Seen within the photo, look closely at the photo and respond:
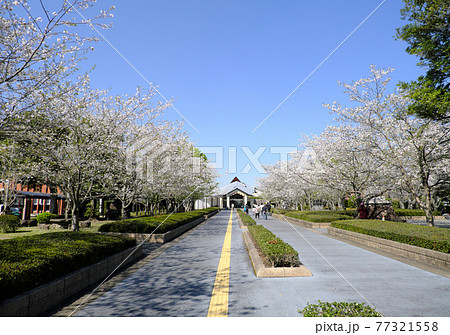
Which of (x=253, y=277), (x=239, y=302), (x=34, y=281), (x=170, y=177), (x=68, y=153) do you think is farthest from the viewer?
(x=170, y=177)

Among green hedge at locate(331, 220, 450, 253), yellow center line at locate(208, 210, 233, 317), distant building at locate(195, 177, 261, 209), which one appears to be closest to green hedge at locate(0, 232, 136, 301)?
yellow center line at locate(208, 210, 233, 317)

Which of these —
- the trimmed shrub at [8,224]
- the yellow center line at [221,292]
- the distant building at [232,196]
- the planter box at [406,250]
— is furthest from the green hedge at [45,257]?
the distant building at [232,196]

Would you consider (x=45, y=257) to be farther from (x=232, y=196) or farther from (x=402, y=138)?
(x=232, y=196)

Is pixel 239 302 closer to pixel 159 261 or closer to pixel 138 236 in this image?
pixel 159 261

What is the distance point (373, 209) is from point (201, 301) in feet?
79.0

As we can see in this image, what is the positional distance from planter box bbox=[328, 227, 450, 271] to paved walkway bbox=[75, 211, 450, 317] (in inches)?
33.2

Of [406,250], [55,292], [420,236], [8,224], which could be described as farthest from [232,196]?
[55,292]

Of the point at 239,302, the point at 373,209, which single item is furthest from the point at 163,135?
the point at 373,209

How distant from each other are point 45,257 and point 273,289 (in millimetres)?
4974

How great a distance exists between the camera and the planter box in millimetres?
8337

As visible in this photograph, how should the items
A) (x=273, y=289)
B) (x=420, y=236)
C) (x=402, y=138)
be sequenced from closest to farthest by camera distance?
(x=273, y=289), (x=420, y=236), (x=402, y=138)

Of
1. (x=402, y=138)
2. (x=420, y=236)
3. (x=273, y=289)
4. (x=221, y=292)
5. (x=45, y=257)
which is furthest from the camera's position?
(x=402, y=138)

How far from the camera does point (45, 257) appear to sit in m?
5.74

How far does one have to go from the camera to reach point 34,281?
5.08 metres
